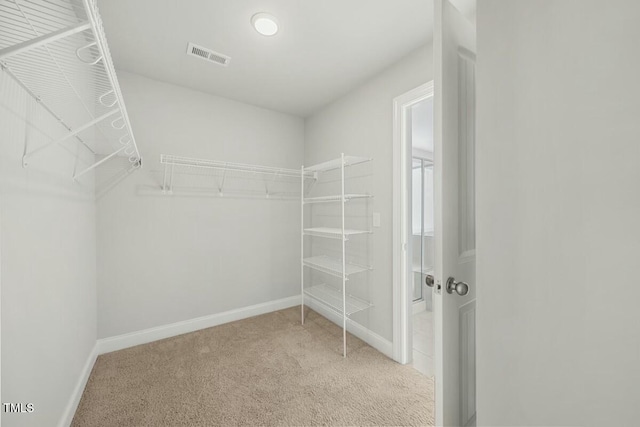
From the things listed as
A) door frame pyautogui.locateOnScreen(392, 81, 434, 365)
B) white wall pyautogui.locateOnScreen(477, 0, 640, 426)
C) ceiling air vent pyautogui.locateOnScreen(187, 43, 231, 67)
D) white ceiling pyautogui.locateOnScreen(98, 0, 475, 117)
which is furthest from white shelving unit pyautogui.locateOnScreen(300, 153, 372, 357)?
white wall pyautogui.locateOnScreen(477, 0, 640, 426)

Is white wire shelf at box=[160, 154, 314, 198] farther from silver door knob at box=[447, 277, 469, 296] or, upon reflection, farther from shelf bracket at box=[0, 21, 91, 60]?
Answer: silver door knob at box=[447, 277, 469, 296]

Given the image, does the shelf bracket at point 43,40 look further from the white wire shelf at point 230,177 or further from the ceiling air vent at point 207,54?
the white wire shelf at point 230,177

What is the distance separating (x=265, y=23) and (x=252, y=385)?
2480 mm

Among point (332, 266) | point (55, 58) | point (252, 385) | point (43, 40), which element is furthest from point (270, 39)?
point (252, 385)

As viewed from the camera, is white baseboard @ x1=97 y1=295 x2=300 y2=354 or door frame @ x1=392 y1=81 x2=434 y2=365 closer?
door frame @ x1=392 y1=81 x2=434 y2=365

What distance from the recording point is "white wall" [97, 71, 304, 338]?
7.14 feet

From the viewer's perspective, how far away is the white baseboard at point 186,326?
7.01 feet

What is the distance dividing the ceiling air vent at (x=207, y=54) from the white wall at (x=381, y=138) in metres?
1.21

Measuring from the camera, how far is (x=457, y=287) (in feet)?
3.11

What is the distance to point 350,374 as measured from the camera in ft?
6.13

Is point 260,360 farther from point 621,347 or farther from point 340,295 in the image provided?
point 621,347

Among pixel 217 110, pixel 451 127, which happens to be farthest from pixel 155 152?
pixel 451 127

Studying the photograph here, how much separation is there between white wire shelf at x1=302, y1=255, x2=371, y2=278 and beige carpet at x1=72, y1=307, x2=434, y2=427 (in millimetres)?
653

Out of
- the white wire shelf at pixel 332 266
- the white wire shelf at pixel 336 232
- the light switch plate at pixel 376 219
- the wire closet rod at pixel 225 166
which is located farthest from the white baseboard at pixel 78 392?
the light switch plate at pixel 376 219
